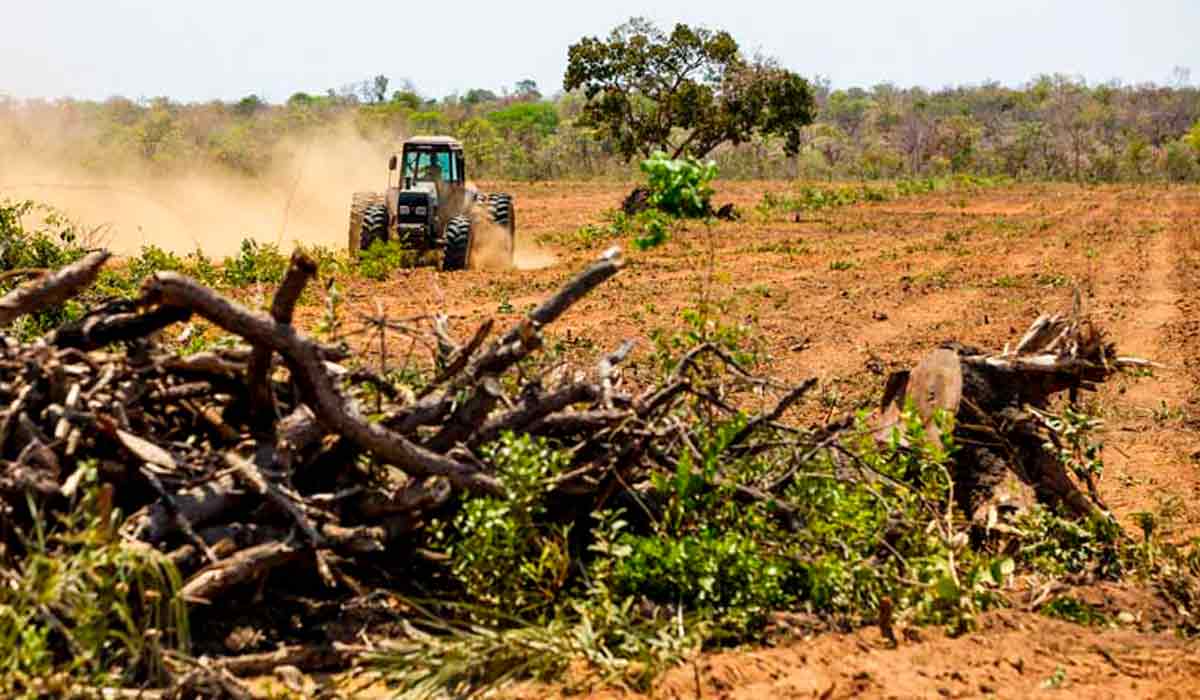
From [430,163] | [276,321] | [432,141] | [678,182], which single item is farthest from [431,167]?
[276,321]

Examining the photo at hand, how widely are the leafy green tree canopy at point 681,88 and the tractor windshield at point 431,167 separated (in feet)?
42.8

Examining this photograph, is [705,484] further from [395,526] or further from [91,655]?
[91,655]

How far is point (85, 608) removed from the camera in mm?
3881

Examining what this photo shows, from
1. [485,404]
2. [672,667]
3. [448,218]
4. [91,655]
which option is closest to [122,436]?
[91,655]

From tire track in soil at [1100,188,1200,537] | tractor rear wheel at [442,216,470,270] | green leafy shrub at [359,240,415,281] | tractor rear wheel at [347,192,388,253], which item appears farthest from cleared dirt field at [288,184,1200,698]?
tractor rear wheel at [347,192,388,253]

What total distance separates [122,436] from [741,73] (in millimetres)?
28259

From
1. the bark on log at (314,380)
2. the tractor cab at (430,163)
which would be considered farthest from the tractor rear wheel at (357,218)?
the bark on log at (314,380)

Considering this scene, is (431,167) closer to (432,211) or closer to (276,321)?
(432,211)

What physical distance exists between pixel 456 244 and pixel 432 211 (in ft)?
2.33

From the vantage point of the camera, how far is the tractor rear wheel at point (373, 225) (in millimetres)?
18062

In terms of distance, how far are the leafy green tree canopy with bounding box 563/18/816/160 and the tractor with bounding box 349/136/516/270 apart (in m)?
12.8

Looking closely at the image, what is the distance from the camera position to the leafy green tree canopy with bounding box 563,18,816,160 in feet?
103

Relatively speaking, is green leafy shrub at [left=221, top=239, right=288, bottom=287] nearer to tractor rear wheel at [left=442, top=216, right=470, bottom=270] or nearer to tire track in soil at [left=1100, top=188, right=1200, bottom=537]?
tractor rear wheel at [left=442, top=216, right=470, bottom=270]

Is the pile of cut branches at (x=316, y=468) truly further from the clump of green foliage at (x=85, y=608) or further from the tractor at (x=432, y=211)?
the tractor at (x=432, y=211)
